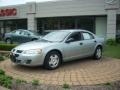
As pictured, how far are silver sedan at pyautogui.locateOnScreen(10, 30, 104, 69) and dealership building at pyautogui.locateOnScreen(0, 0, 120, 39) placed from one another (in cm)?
1321

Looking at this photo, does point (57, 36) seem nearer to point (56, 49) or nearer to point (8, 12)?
point (56, 49)

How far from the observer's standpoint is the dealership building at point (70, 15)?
2361 centimetres

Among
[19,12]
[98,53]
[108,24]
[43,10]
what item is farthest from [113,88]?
[19,12]

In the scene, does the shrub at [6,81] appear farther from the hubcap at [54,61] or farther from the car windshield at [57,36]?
the car windshield at [57,36]

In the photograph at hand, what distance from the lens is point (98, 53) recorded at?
11.0m

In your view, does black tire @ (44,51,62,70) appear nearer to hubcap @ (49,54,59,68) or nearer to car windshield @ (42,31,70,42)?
hubcap @ (49,54,59,68)

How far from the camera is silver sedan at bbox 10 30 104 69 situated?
8.32 metres

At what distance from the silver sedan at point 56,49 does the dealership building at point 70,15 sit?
13.2 metres

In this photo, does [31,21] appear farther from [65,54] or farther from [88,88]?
[88,88]

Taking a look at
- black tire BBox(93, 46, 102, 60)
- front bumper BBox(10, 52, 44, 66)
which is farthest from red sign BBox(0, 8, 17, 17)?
front bumper BBox(10, 52, 44, 66)

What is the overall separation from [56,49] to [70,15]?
1794 centimetres

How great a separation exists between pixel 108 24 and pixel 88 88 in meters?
17.6

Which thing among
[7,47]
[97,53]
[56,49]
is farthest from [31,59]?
[7,47]

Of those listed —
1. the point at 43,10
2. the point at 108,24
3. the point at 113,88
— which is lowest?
the point at 113,88
